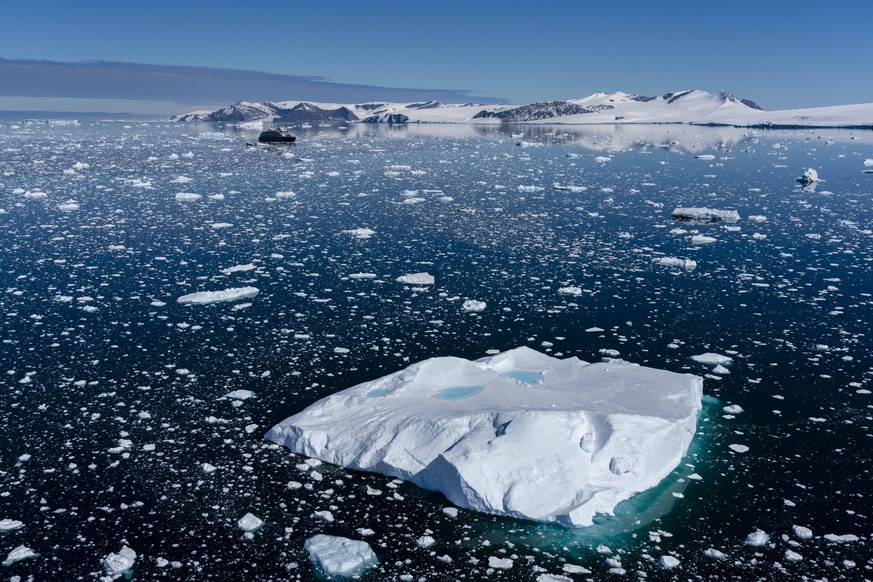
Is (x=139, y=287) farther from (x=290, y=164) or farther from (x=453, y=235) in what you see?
(x=290, y=164)

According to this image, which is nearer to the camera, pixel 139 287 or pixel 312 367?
pixel 312 367

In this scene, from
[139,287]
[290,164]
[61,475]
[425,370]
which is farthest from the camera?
[290,164]

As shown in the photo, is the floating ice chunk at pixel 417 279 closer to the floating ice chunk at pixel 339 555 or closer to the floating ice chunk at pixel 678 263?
the floating ice chunk at pixel 678 263

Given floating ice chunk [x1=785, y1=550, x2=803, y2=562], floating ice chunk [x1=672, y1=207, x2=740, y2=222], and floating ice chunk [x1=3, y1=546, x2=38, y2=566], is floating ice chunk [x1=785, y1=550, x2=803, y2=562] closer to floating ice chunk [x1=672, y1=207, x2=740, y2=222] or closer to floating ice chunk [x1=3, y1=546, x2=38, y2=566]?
floating ice chunk [x1=3, y1=546, x2=38, y2=566]

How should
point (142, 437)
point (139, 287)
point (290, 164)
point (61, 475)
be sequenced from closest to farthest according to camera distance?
point (61, 475) < point (142, 437) < point (139, 287) < point (290, 164)

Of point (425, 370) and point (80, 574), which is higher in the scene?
point (425, 370)

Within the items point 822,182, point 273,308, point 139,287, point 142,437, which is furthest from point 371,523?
point 822,182

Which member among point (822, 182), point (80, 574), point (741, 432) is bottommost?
point (80, 574)

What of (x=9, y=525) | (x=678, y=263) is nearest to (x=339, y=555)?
(x=9, y=525)
